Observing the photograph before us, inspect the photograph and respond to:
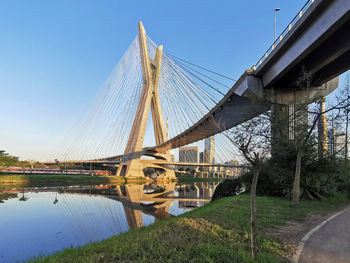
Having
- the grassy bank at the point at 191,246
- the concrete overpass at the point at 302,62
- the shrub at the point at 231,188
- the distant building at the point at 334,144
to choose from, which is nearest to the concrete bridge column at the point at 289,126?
the concrete overpass at the point at 302,62

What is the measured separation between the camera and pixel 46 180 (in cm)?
3472

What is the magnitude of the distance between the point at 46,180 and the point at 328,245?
3816 centimetres

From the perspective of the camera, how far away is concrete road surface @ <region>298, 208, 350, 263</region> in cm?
405

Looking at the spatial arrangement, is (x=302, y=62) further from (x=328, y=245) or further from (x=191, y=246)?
(x=191, y=246)

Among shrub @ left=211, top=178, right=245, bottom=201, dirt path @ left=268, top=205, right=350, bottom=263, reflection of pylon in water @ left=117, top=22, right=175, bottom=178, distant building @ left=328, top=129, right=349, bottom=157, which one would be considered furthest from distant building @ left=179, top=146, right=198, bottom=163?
dirt path @ left=268, top=205, right=350, bottom=263

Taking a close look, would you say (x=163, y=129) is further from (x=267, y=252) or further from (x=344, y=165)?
(x=267, y=252)

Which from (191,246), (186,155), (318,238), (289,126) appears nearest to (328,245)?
(318,238)

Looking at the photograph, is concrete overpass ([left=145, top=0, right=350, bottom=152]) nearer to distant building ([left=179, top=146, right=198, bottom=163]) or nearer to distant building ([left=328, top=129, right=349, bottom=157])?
distant building ([left=328, top=129, right=349, bottom=157])

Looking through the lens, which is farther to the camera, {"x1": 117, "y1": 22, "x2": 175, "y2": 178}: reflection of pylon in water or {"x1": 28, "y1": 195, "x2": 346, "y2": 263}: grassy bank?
{"x1": 117, "y1": 22, "x2": 175, "y2": 178}: reflection of pylon in water

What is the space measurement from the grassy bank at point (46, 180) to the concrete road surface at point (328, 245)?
111ft

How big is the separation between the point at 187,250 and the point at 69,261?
6.99 ft

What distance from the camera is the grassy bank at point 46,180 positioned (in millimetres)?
30594

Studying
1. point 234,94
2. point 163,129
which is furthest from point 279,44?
point 163,129

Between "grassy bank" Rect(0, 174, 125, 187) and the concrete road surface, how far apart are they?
1334 inches
